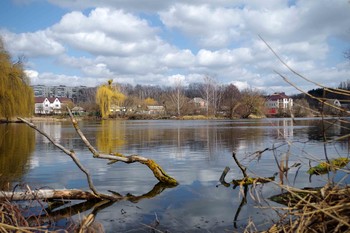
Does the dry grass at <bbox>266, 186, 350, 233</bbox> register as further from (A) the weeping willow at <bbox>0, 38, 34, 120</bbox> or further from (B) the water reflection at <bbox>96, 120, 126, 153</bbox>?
(A) the weeping willow at <bbox>0, 38, 34, 120</bbox>

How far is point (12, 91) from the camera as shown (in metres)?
34.8

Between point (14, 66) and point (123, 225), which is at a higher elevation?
point (14, 66)

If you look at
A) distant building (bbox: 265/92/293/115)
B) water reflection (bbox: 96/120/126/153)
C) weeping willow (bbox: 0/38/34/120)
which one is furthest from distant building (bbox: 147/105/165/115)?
distant building (bbox: 265/92/293/115)

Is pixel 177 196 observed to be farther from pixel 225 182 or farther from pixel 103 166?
pixel 103 166

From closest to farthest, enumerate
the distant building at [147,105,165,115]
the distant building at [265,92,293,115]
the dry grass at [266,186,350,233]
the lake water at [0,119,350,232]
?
the dry grass at [266,186,350,233]
the distant building at [265,92,293,115]
the lake water at [0,119,350,232]
the distant building at [147,105,165,115]

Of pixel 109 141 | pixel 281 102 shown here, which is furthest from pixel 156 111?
pixel 281 102

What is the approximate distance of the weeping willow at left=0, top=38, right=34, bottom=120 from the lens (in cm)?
3397

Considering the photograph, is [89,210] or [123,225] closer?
[123,225]

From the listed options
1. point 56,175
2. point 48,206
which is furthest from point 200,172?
point 48,206

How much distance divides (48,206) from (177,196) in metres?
2.90

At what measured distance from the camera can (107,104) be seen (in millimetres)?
73688

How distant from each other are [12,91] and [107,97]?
118ft

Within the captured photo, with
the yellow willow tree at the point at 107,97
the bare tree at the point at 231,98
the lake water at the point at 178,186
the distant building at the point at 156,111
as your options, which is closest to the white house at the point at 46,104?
the distant building at the point at 156,111

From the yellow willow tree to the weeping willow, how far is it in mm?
32009
